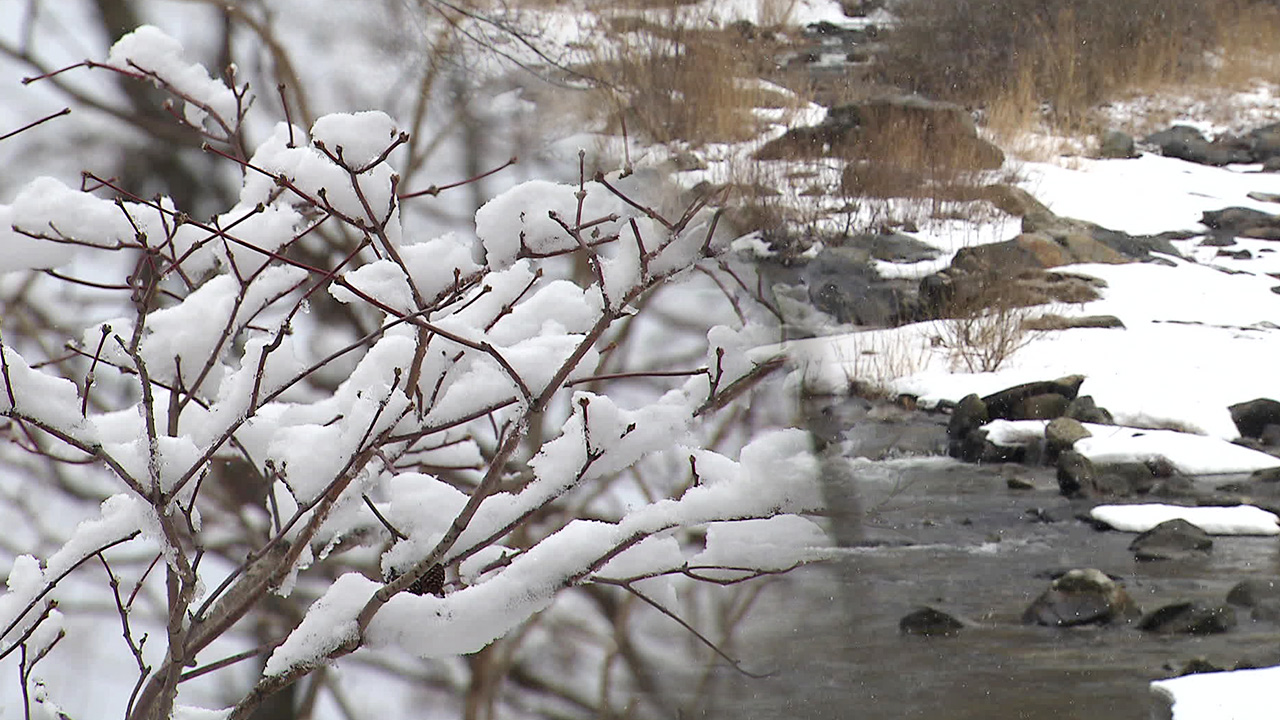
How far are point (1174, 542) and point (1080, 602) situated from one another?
104 mm

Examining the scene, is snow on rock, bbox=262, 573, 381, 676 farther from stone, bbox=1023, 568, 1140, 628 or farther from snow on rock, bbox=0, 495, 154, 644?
stone, bbox=1023, 568, 1140, 628

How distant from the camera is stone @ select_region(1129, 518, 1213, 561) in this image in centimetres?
101

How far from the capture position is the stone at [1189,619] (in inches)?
37.6

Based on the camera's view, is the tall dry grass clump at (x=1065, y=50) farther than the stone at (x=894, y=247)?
No

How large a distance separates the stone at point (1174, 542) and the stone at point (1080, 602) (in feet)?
0.14

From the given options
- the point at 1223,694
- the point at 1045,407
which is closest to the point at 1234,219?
the point at 1045,407

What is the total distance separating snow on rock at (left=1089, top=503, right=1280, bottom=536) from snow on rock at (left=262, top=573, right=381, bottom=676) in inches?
34.2

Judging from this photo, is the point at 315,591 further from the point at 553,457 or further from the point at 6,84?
the point at 6,84

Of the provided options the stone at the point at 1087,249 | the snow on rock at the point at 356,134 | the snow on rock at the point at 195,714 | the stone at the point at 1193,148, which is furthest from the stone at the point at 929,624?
the snow on rock at the point at 356,134

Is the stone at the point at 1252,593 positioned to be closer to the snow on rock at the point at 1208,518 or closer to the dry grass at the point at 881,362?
the snow on rock at the point at 1208,518

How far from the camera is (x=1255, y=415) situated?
3.29 feet

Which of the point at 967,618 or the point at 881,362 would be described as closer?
the point at 967,618

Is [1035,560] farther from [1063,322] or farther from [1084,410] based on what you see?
[1063,322]

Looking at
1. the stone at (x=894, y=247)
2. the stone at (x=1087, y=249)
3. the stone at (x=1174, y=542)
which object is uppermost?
the stone at (x=1087, y=249)
